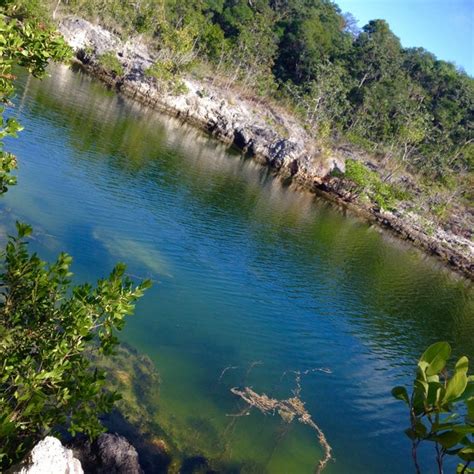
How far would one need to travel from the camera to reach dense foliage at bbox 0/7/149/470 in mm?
5730

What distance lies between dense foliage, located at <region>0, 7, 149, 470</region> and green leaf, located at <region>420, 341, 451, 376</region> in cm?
369

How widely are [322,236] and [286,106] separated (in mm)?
48712

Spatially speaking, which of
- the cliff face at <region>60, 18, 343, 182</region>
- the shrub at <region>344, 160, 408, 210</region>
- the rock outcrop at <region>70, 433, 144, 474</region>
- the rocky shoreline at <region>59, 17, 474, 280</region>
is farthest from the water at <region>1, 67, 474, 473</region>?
the cliff face at <region>60, 18, 343, 182</region>

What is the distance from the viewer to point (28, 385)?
5766mm

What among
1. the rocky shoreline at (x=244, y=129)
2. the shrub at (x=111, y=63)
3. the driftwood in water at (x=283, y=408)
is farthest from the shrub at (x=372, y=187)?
the driftwood in water at (x=283, y=408)

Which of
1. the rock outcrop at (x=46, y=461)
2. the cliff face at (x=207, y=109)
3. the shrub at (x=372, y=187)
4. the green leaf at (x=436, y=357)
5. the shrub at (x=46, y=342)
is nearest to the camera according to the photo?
the green leaf at (x=436, y=357)

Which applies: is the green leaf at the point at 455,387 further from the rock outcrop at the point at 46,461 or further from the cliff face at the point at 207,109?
the cliff face at the point at 207,109

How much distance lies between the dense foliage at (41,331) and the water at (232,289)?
680cm

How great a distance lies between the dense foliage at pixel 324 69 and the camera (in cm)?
7356

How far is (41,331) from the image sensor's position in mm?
6367

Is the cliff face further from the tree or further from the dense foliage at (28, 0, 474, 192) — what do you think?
the tree

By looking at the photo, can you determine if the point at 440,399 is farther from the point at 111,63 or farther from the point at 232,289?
the point at 111,63

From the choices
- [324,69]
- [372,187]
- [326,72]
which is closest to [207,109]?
[324,69]

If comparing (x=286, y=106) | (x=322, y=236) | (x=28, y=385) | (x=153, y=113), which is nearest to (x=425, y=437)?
(x=28, y=385)
